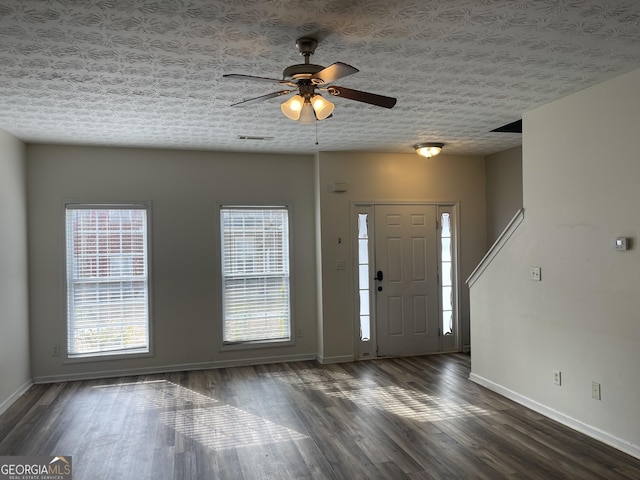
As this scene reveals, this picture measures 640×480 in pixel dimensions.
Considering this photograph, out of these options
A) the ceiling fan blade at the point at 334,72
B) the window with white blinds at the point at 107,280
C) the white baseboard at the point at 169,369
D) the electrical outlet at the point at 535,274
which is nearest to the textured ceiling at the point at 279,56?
the ceiling fan blade at the point at 334,72

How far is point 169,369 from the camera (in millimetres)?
5309

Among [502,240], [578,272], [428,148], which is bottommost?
[578,272]

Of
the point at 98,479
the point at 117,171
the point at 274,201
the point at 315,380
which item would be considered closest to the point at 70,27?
the point at 98,479

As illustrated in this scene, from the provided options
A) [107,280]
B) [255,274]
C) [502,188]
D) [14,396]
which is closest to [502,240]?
[502,188]

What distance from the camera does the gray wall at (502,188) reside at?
554 centimetres

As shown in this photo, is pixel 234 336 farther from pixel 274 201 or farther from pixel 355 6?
pixel 355 6

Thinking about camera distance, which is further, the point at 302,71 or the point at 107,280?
the point at 107,280

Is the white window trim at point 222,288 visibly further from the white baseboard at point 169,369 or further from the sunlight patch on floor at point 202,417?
the sunlight patch on floor at point 202,417

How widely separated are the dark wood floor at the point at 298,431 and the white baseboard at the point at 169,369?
13 cm

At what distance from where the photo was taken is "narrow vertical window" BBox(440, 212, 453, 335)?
6055 mm

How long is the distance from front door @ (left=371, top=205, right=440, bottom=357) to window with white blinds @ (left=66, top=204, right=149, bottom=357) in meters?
2.78

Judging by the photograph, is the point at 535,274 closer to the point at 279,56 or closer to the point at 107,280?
the point at 279,56

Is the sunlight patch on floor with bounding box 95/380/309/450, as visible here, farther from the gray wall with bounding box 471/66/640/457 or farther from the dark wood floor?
the gray wall with bounding box 471/66/640/457

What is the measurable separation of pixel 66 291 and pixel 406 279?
12.9ft
